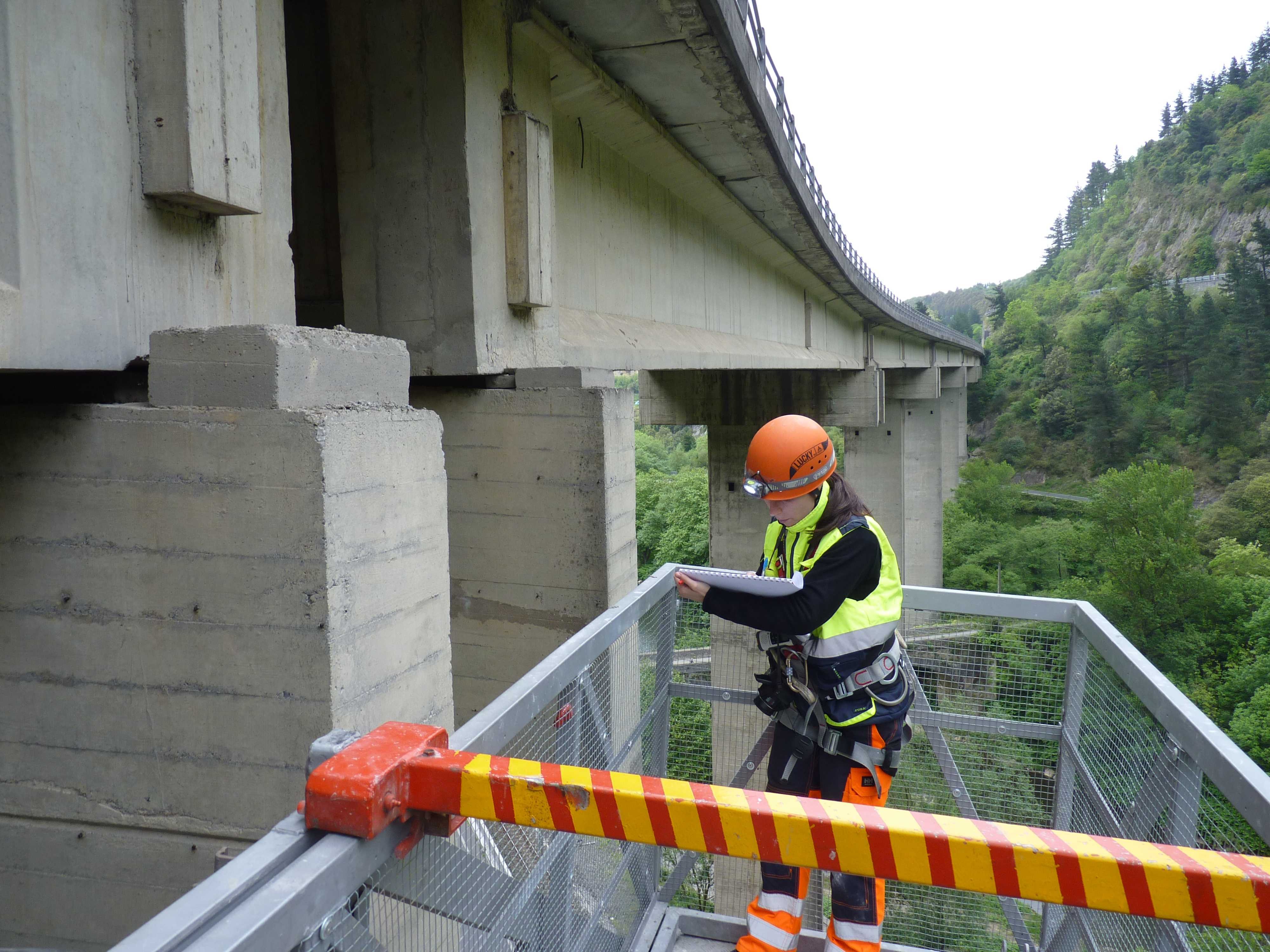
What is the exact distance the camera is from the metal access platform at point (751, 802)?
147 centimetres

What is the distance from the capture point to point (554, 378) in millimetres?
4906

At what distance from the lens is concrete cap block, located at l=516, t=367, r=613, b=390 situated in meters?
4.85

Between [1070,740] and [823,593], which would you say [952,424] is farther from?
[823,593]

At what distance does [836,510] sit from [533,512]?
82.9 inches

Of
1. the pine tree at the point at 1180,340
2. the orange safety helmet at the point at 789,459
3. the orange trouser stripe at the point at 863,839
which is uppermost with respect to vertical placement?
the pine tree at the point at 1180,340

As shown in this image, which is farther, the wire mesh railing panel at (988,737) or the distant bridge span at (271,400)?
the wire mesh railing panel at (988,737)

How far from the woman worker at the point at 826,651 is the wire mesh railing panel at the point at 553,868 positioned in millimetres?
576

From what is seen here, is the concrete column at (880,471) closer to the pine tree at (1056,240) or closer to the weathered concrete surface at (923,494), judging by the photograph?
the weathered concrete surface at (923,494)

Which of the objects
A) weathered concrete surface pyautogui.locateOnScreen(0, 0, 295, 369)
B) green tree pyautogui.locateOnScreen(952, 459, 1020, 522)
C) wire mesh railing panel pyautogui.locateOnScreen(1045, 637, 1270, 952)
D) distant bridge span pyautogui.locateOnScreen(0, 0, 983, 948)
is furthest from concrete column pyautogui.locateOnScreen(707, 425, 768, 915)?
green tree pyautogui.locateOnScreen(952, 459, 1020, 522)

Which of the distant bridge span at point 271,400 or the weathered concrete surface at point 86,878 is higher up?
the distant bridge span at point 271,400

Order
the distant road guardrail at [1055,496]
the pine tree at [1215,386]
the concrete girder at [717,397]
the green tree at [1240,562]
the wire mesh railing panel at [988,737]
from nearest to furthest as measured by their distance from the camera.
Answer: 1. the wire mesh railing panel at [988,737]
2. the concrete girder at [717,397]
3. the green tree at [1240,562]
4. the pine tree at [1215,386]
5. the distant road guardrail at [1055,496]

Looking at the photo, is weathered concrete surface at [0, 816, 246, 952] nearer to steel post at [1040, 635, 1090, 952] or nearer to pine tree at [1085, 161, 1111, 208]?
steel post at [1040, 635, 1090, 952]

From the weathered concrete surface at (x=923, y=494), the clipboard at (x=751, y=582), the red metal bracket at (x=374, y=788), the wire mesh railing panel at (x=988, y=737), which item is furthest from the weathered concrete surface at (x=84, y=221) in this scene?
the weathered concrete surface at (x=923, y=494)

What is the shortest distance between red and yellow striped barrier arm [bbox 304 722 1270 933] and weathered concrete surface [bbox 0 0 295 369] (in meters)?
1.66
